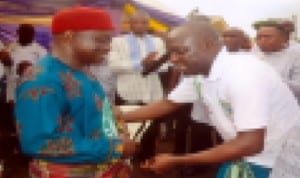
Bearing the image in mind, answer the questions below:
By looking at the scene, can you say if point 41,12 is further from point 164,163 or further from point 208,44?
point 164,163

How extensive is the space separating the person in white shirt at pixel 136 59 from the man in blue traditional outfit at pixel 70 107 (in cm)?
378

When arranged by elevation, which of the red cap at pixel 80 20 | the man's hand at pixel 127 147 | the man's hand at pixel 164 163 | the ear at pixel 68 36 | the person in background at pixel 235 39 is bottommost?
the man's hand at pixel 164 163

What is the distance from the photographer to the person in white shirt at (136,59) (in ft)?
20.7

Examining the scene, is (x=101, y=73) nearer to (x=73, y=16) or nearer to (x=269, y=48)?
(x=269, y=48)

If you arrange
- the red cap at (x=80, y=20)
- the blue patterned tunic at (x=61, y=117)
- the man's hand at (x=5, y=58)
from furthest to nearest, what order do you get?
the man's hand at (x=5, y=58) → the red cap at (x=80, y=20) → the blue patterned tunic at (x=61, y=117)

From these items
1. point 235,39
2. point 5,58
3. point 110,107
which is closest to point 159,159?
point 110,107

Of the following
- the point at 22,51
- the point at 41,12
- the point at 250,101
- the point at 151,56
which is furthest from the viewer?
the point at 41,12

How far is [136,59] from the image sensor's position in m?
6.34

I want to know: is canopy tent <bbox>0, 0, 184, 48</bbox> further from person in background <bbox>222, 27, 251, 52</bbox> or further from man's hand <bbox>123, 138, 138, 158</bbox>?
man's hand <bbox>123, 138, 138, 158</bbox>

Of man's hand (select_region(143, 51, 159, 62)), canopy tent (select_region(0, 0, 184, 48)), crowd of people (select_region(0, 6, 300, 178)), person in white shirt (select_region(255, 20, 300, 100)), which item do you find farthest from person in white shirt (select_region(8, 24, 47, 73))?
crowd of people (select_region(0, 6, 300, 178))

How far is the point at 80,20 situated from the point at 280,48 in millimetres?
3510

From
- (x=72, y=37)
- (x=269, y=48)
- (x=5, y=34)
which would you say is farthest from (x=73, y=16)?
(x=5, y=34)

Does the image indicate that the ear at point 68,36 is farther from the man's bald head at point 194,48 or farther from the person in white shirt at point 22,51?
the person in white shirt at point 22,51

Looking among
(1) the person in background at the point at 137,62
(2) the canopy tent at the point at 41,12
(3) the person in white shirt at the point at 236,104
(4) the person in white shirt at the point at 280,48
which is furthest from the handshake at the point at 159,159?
(2) the canopy tent at the point at 41,12
